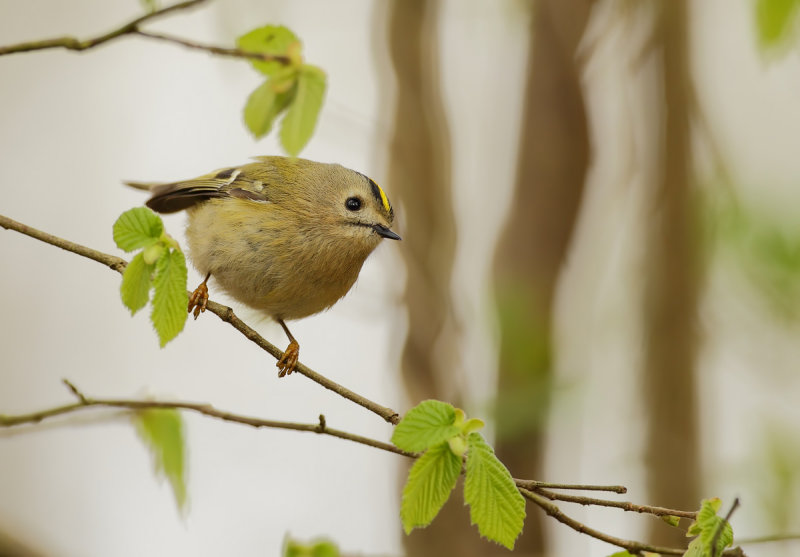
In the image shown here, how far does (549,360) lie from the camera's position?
3.54 m

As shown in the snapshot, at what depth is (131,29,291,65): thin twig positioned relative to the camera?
4.17 ft

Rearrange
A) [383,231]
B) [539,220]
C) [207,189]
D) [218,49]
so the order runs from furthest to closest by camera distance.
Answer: [539,220] < [207,189] < [383,231] < [218,49]

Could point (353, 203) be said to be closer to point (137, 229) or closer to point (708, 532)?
point (137, 229)

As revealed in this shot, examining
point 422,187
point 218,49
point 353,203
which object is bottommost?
point 218,49

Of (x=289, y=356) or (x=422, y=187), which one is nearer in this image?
(x=289, y=356)

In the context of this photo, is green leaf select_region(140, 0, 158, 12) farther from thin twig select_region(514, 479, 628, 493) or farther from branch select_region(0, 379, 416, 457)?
thin twig select_region(514, 479, 628, 493)

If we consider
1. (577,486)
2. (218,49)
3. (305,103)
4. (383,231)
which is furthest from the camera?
(383,231)

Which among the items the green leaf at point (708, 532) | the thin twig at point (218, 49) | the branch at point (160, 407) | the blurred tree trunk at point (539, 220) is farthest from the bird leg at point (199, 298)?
the green leaf at point (708, 532)

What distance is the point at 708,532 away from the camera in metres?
1.17

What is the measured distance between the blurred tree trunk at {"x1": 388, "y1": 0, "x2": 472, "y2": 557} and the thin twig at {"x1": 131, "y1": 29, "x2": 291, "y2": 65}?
2.04m

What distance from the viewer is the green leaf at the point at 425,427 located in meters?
1.17

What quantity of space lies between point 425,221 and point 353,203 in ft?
3.50

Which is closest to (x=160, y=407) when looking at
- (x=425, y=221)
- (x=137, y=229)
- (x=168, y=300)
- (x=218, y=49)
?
(x=168, y=300)

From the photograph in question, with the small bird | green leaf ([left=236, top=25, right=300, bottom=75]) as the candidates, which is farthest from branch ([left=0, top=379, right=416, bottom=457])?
the small bird
